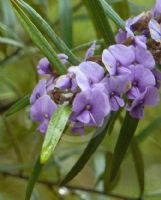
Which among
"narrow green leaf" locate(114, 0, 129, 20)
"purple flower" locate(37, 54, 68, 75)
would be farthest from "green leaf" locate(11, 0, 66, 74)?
"narrow green leaf" locate(114, 0, 129, 20)

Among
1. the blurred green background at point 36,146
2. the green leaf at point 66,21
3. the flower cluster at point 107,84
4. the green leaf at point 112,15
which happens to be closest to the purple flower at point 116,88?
the flower cluster at point 107,84

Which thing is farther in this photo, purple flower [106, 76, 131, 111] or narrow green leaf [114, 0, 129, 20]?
narrow green leaf [114, 0, 129, 20]

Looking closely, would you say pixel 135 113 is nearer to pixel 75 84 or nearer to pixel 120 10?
pixel 75 84

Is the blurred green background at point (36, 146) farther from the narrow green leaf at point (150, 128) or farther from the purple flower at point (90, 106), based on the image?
the purple flower at point (90, 106)

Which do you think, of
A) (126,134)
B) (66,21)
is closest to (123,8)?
(66,21)

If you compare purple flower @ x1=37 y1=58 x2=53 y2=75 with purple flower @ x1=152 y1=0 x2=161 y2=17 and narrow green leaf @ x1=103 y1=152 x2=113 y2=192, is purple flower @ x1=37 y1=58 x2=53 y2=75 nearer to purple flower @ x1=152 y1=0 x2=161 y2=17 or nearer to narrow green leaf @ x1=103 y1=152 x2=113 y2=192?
purple flower @ x1=152 y1=0 x2=161 y2=17

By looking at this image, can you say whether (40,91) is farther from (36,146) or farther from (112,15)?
(36,146)

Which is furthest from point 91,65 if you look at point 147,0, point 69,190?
point 147,0
